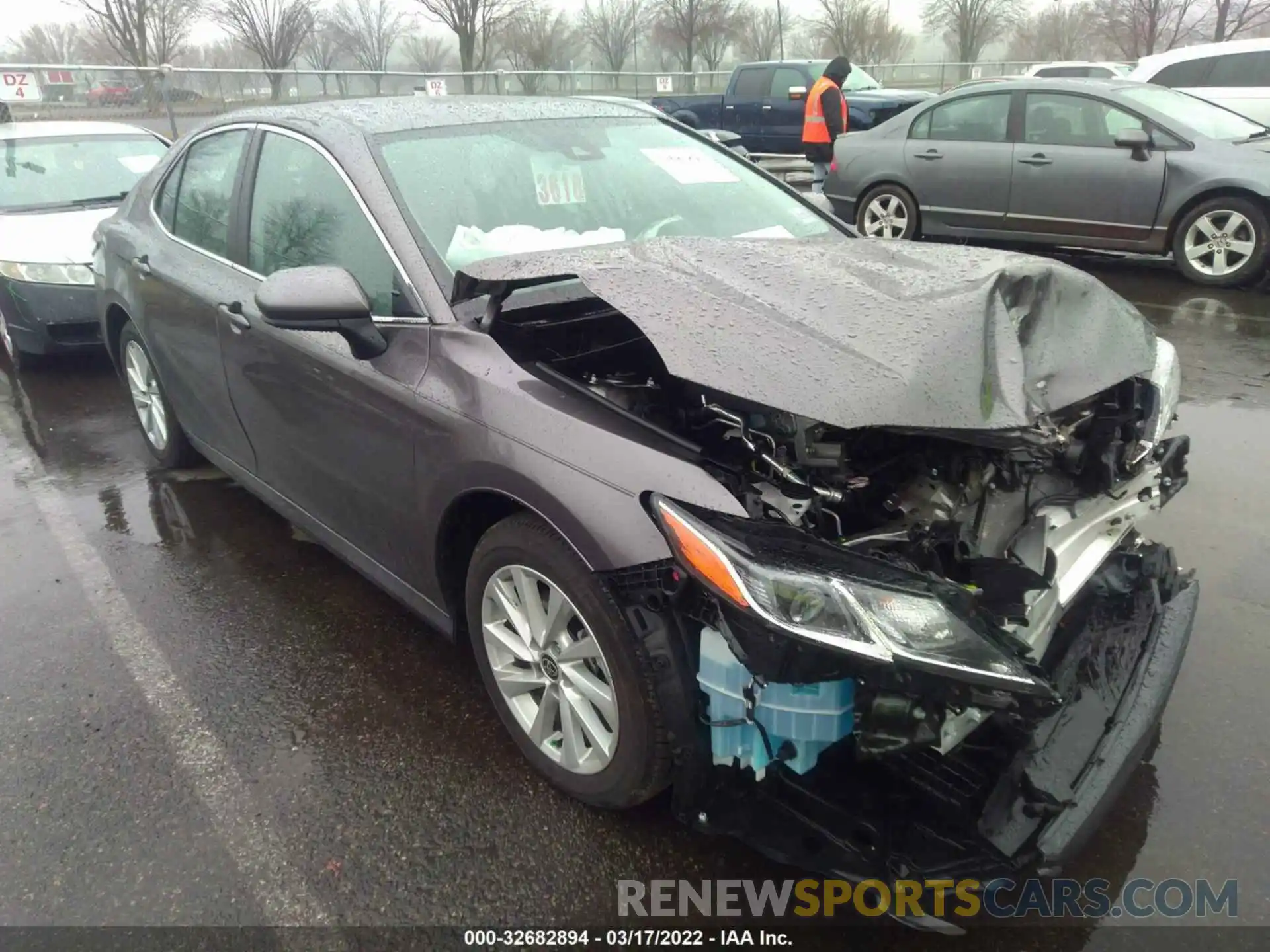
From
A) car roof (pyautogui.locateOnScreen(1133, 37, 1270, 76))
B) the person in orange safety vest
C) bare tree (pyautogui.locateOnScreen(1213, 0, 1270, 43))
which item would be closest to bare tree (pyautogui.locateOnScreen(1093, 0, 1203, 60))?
bare tree (pyautogui.locateOnScreen(1213, 0, 1270, 43))

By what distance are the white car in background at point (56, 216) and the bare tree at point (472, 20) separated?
99.3 ft

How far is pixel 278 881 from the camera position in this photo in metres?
2.22

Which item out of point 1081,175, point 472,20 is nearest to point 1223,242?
point 1081,175

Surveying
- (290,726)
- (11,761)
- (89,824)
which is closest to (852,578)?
(290,726)

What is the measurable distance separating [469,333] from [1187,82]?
487 inches

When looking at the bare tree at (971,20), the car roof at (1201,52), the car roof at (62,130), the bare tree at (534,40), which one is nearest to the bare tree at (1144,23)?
the bare tree at (971,20)

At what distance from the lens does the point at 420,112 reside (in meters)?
3.13

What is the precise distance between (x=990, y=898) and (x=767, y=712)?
709mm

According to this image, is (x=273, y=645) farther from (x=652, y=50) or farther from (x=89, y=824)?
(x=652, y=50)

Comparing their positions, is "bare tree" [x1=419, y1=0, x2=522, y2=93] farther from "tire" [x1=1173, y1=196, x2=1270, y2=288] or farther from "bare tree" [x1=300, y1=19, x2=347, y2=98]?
"tire" [x1=1173, y1=196, x2=1270, y2=288]

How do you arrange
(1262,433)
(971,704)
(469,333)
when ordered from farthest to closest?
(1262,433)
(469,333)
(971,704)

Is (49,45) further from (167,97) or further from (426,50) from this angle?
(167,97)

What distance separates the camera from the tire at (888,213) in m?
8.89

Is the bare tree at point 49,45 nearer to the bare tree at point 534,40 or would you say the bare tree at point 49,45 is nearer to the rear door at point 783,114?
the bare tree at point 534,40
